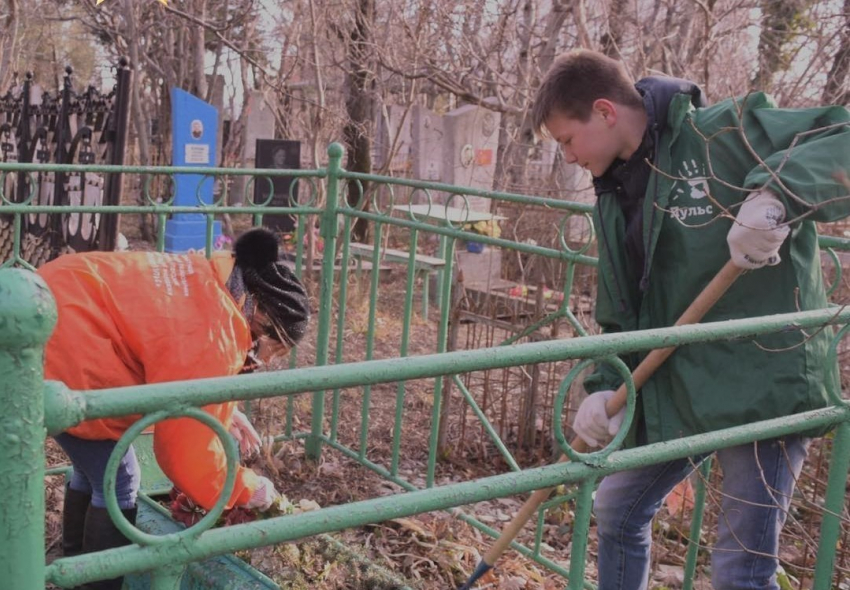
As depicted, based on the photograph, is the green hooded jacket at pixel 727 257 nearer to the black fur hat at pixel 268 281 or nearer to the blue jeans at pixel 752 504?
the blue jeans at pixel 752 504

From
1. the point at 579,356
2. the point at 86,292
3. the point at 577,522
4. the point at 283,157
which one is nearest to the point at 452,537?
the point at 86,292

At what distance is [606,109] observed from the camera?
2301 millimetres

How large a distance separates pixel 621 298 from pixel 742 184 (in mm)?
417

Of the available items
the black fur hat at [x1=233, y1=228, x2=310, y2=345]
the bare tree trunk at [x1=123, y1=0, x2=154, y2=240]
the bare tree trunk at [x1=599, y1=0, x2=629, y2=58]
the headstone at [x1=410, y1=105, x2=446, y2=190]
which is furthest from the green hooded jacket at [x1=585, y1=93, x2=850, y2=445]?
the headstone at [x1=410, y1=105, x2=446, y2=190]

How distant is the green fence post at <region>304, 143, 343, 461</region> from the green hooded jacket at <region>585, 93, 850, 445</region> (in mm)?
1994

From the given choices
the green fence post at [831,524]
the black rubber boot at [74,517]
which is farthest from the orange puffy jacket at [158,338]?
the green fence post at [831,524]

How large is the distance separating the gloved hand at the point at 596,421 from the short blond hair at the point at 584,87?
724 millimetres

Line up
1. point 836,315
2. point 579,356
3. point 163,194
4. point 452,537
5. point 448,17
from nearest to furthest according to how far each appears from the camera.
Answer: point 579,356
point 836,315
point 452,537
point 448,17
point 163,194

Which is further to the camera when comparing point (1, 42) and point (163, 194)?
point (163, 194)

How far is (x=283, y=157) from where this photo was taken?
11125 mm

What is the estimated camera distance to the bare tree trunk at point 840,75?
205 inches

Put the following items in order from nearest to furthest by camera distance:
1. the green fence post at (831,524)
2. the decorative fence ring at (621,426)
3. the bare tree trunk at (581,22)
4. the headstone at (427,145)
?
the decorative fence ring at (621,426) → the green fence post at (831,524) → the bare tree trunk at (581,22) → the headstone at (427,145)

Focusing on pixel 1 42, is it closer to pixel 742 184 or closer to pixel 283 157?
pixel 283 157

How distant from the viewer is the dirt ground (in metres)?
3.12
